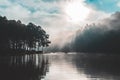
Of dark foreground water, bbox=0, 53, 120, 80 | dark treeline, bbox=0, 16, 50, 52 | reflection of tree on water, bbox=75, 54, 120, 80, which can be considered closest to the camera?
dark foreground water, bbox=0, 53, 120, 80

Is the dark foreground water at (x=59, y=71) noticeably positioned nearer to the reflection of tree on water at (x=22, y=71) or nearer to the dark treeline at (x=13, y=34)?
the reflection of tree on water at (x=22, y=71)

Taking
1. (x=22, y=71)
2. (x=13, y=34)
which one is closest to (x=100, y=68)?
(x=22, y=71)

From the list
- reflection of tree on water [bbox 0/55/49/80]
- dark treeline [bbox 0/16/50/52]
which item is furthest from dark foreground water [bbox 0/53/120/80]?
dark treeline [bbox 0/16/50/52]

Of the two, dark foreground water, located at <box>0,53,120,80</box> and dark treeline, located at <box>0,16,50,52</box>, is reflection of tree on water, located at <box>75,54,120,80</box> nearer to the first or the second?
dark foreground water, located at <box>0,53,120,80</box>

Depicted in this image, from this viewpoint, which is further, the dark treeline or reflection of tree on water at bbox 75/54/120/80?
the dark treeline

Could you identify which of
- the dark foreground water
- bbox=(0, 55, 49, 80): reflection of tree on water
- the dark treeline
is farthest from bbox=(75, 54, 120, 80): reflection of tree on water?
the dark treeline

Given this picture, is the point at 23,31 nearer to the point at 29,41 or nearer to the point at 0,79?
the point at 29,41

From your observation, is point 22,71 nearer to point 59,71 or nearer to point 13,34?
point 59,71

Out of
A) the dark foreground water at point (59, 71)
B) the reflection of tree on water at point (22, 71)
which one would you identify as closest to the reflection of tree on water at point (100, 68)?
the dark foreground water at point (59, 71)

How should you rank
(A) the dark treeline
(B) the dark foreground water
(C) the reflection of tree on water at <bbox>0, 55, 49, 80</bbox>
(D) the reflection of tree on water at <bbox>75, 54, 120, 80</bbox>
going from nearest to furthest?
(C) the reflection of tree on water at <bbox>0, 55, 49, 80</bbox>
(B) the dark foreground water
(D) the reflection of tree on water at <bbox>75, 54, 120, 80</bbox>
(A) the dark treeline

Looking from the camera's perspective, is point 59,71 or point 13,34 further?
point 13,34

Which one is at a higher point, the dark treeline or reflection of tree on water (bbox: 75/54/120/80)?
the dark treeline

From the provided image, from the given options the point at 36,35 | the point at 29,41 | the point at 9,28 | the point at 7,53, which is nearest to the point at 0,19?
the point at 9,28

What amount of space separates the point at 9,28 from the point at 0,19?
214 inches
